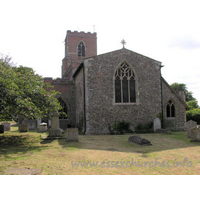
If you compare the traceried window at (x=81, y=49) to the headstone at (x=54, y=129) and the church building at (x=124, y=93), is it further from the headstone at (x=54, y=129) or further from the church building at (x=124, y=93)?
the headstone at (x=54, y=129)

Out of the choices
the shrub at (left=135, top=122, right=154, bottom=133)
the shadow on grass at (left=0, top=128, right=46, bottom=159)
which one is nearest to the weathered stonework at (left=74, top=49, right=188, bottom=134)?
the shrub at (left=135, top=122, right=154, bottom=133)

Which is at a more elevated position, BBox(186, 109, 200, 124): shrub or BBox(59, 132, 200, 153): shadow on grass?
BBox(186, 109, 200, 124): shrub

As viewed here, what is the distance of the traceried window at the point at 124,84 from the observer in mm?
15930

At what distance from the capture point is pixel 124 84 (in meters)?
16.1

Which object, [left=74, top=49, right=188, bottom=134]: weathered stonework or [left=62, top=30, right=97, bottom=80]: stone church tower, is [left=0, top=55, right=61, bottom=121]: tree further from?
[left=62, top=30, right=97, bottom=80]: stone church tower

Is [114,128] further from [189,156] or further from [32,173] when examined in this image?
[32,173]

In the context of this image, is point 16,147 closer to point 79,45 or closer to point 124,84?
point 124,84

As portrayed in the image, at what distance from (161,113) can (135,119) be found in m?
2.56

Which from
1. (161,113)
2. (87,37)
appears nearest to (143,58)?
(161,113)

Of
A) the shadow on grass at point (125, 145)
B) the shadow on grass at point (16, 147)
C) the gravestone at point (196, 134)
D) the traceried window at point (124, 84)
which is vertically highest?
the traceried window at point (124, 84)

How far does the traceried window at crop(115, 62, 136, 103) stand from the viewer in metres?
15.9

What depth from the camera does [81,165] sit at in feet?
18.4

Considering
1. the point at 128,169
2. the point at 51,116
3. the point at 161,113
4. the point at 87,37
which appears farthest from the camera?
the point at 87,37

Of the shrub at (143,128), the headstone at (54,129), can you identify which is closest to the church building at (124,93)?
the shrub at (143,128)
